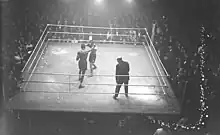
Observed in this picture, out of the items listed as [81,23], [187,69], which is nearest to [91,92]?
[187,69]

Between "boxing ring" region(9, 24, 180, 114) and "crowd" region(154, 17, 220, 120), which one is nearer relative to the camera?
"crowd" region(154, 17, 220, 120)

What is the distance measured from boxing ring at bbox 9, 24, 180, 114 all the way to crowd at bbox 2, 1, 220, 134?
15 cm

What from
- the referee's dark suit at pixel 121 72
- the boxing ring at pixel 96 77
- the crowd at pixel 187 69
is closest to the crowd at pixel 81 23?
the crowd at pixel 187 69

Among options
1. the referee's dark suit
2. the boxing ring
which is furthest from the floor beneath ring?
the referee's dark suit

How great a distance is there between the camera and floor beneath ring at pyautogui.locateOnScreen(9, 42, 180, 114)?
11.7ft

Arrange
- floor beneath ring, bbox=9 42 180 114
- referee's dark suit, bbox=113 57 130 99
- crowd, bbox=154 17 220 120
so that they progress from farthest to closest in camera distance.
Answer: referee's dark suit, bbox=113 57 130 99
floor beneath ring, bbox=9 42 180 114
crowd, bbox=154 17 220 120

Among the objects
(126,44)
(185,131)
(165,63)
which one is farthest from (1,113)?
(126,44)

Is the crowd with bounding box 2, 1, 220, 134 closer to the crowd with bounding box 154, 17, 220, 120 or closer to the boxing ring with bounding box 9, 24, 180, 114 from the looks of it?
the crowd with bounding box 154, 17, 220, 120

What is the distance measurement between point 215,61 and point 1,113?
189 centimetres

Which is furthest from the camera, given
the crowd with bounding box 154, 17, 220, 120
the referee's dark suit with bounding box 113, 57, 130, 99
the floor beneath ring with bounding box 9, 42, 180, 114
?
the referee's dark suit with bounding box 113, 57, 130, 99

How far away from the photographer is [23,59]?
4.11m

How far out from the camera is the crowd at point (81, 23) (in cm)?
298

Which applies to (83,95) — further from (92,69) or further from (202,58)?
(202,58)

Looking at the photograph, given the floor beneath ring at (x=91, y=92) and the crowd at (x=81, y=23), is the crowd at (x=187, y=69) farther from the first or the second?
the floor beneath ring at (x=91, y=92)
